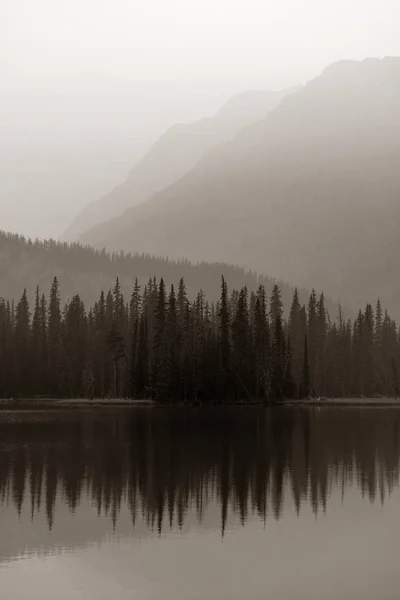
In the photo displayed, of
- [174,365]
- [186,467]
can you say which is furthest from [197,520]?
[174,365]

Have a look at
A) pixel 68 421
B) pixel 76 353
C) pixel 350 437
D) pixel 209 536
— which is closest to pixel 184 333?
pixel 76 353

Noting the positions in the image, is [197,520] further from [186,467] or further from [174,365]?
[174,365]

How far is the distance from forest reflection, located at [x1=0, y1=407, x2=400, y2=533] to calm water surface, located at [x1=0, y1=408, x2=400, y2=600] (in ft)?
0.50

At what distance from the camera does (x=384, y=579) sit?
1161 inches

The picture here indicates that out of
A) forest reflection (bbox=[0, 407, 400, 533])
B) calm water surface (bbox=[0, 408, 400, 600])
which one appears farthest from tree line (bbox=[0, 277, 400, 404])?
calm water surface (bbox=[0, 408, 400, 600])

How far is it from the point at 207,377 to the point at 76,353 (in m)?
43.6

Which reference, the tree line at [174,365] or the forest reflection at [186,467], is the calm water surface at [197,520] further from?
the tree line at [174,365]

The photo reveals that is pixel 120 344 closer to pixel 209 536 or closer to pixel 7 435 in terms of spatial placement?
pixel 7 435

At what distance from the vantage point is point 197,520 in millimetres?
39438

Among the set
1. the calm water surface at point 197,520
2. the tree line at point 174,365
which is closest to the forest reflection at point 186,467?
the calm water surface at point 197,520

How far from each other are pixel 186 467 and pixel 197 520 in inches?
692

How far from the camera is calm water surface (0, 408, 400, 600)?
28.8m

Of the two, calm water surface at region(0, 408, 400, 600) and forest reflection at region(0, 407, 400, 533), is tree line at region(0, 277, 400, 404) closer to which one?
forest reflection at region(0, 407, 400, 533)

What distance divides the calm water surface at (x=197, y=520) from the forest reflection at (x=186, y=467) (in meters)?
0.15
